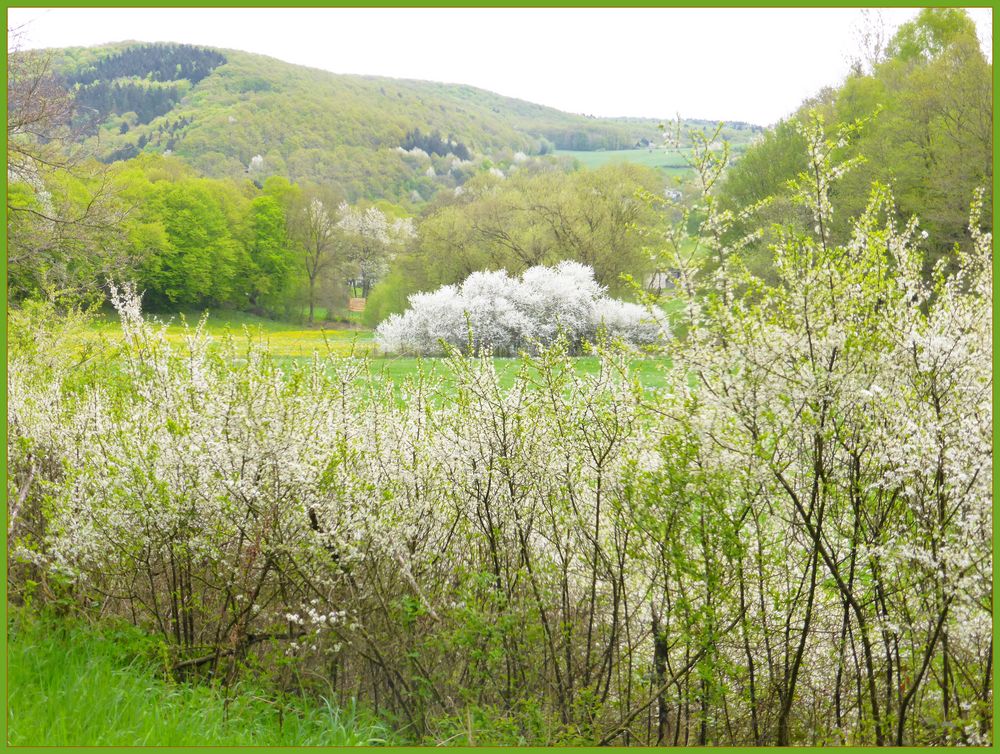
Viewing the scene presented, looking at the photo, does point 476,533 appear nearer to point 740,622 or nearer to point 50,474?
point 740,622

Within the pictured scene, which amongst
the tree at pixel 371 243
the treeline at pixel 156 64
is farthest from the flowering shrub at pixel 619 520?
the tree at pixel 371 243

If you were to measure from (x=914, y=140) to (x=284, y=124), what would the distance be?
103 feet

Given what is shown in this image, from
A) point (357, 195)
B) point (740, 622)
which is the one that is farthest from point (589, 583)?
point (357, 195)

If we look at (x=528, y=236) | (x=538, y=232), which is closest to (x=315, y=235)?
(x=528, y=236)

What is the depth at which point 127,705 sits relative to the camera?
11.6 feet

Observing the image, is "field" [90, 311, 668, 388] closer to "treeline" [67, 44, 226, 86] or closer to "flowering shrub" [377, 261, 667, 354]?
"flowering shrub" [377, 261, 667, 354]

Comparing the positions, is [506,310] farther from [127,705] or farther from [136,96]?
[127,705]

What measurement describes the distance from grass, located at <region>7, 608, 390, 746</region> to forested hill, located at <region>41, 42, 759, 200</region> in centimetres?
1557

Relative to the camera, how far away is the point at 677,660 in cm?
435

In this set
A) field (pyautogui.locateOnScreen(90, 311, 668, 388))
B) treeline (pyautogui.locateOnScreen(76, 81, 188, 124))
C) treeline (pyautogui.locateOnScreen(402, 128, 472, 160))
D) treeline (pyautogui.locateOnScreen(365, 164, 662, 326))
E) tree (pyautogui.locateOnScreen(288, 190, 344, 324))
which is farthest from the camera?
treeline (pyautogui.locateOnScreen(402, 128, 472, 160))

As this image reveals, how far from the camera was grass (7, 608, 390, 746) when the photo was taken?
3299 mm

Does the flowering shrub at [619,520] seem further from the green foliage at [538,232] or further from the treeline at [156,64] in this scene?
the green foliage at [538,232]

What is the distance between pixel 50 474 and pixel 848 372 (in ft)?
20.1

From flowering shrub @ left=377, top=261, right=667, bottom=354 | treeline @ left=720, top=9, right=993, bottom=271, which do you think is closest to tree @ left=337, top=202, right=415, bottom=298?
flowering shrub @ left=377, top=261, right=667, bottom=354
